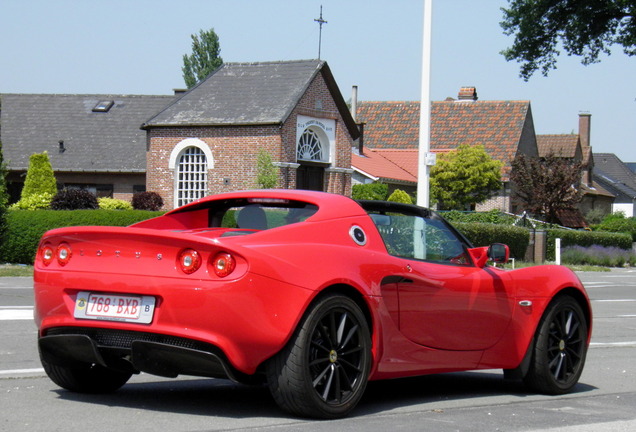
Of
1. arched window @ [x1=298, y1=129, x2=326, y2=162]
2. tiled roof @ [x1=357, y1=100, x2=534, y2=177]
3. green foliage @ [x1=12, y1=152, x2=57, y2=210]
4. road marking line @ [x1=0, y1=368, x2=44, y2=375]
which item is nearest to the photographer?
road marking line @ [x1=0, y1=368, x2=44, y2=375]

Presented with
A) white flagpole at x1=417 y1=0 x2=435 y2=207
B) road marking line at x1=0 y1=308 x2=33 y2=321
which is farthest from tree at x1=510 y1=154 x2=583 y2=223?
road marking line at x1=0 y1=308 x2=33 y2=321

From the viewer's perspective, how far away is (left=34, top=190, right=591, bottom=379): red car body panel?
5.70m

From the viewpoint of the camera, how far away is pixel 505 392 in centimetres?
775

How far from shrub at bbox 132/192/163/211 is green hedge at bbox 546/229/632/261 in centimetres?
1531

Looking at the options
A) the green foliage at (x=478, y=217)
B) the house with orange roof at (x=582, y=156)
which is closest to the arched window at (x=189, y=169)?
the green foliage at (x=478, y=217)

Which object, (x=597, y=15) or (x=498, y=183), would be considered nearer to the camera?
(x=597, y=15)

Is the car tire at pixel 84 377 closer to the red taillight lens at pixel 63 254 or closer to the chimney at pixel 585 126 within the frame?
the red taillight lens at pixel 63 254

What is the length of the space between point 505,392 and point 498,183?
47.9 metres

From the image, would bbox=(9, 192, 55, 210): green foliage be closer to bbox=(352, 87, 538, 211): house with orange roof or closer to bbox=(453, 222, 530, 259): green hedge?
bbox=(453, 222, 530, 259): green hedge

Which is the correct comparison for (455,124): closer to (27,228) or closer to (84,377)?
(27,228)

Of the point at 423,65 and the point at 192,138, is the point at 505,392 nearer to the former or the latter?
the point at 423,65

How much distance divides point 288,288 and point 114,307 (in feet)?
3.36

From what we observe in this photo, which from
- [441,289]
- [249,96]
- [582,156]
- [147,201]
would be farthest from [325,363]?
[582,156]

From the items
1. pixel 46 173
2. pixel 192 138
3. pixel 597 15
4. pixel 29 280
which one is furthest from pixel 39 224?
pixel 597 15
